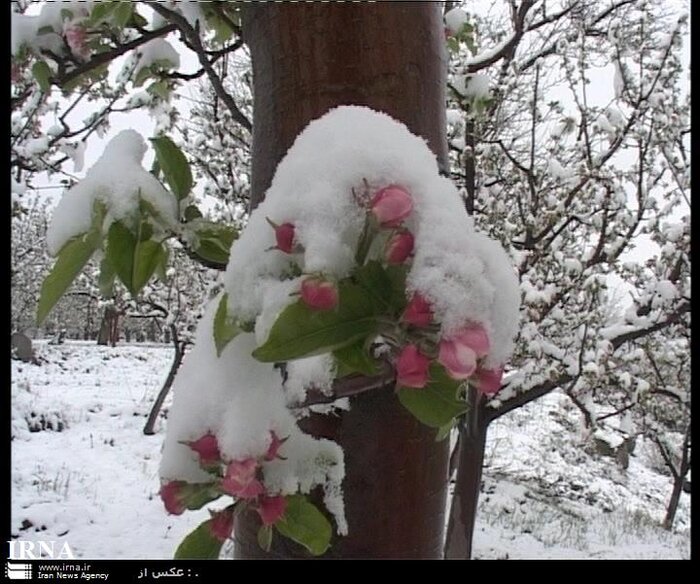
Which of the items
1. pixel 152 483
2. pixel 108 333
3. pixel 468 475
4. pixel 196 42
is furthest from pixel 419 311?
pixel 108 333

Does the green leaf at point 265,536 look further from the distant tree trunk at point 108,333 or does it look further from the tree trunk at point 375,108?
the distant tree trunk at point 108,333

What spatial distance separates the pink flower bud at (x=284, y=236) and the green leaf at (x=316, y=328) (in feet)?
0.11

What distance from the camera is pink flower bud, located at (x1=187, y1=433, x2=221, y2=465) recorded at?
1.16 feet

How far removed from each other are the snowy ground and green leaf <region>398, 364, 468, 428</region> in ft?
10.6

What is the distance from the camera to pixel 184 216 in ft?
1.39

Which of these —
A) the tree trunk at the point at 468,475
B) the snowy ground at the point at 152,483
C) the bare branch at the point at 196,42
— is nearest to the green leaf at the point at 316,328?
the bare branch at the point at 196,42

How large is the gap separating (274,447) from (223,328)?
74 mm

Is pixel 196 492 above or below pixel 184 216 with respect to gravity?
below

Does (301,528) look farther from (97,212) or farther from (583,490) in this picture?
(583,490)

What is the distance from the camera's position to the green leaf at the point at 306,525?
0.36m

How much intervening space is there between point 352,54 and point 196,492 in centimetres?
30

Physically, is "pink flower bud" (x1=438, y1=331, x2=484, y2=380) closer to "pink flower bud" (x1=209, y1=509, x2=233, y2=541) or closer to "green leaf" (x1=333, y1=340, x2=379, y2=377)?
"green leaf" (x1=333, y1=340, x2=379, y2=377)
